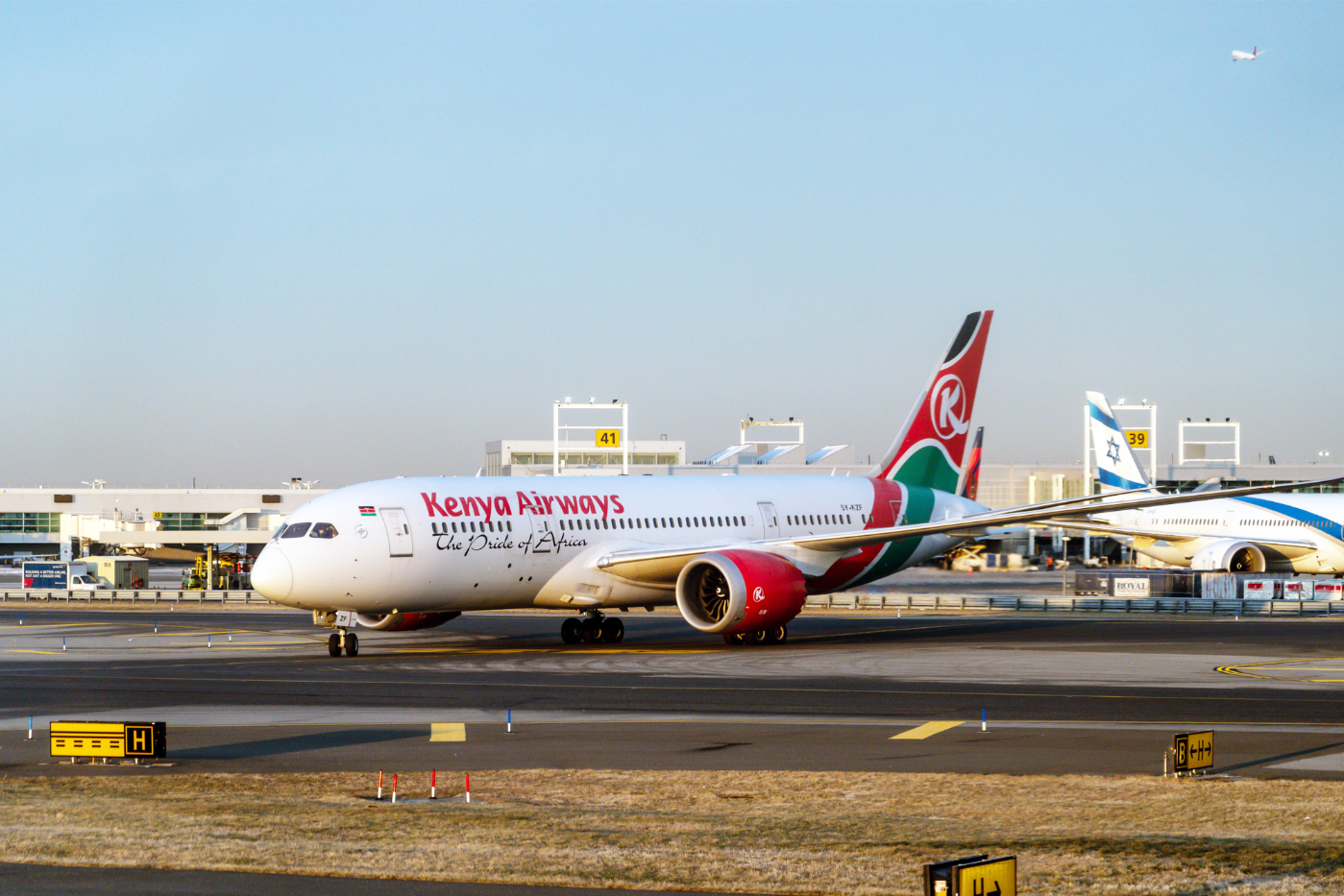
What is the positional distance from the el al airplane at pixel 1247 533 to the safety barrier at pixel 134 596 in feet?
125

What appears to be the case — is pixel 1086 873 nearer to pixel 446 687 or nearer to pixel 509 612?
pixel 446 687

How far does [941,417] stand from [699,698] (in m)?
23.9

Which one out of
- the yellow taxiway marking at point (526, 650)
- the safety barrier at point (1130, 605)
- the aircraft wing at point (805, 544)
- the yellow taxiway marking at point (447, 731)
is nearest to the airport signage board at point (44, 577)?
the safety barrier at point (1130, 605)

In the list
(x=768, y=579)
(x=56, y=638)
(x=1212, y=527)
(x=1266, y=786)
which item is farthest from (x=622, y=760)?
(x=1212, y=527)

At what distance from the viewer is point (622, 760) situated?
770 inches

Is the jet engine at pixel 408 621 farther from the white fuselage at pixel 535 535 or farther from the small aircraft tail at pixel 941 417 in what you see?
the small aircraft tail at pixel 941 417

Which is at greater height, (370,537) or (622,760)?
(370,537)

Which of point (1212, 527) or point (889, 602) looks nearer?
point (889, 602)

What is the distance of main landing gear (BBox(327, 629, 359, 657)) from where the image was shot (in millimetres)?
36250

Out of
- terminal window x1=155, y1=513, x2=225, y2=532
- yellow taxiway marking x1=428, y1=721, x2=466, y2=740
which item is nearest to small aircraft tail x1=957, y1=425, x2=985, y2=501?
yellow taxiway marking x1=428, y1=721, x2=466, y2=740

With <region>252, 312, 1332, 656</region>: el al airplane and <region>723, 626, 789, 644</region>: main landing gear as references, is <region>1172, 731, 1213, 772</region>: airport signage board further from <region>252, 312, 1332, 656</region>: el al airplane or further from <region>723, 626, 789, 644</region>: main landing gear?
<region>723, 626, 789, 644</region>: main landing gear

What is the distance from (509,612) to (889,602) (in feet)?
50.3

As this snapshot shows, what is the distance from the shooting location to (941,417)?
48.5 m

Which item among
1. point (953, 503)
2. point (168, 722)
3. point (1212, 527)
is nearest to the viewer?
point (168, 722)
